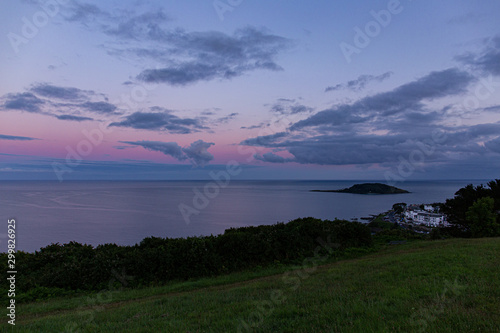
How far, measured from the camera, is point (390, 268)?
29.2 feet

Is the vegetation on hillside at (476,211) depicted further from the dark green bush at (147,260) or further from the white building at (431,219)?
the dark green bush at (147,260)

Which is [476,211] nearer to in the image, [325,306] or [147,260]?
[325,306]

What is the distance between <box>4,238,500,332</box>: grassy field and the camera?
187 inches

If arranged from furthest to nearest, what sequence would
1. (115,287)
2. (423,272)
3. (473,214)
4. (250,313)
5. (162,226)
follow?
(162,226)
(473,214)
(115,287)
(423,272)
(250,313)

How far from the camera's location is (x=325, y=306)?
5.64 metres

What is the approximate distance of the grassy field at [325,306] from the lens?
4.74 m

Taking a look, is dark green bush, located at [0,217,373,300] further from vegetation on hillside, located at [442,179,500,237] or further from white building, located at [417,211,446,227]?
white building, located at [417,211,446,227]

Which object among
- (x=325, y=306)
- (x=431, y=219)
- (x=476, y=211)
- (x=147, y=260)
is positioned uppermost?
(x=476, y=211)

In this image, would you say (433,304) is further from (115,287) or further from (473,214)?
(473,214)

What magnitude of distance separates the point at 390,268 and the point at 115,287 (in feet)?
30.6

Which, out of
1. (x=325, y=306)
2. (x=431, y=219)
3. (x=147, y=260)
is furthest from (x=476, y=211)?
(x=147, y=260)

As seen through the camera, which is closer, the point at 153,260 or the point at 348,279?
the point at 348,279

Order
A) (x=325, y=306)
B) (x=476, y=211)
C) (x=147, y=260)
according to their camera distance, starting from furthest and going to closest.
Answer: (x=476, y=211) → (x=147, y=260) → (x=325, y=306)

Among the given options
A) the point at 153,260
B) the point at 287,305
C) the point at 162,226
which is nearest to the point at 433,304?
the point at 287,305
